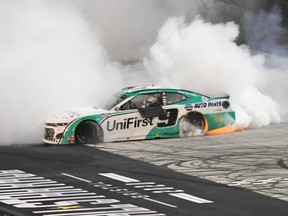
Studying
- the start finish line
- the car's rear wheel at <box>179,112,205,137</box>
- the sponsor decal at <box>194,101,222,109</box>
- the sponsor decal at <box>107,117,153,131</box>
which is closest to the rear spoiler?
the sponsor decal at <box>194,101,222,109</box>

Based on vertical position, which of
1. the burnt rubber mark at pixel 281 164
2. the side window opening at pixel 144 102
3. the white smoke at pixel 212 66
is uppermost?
the white smoke at pixel 212 66

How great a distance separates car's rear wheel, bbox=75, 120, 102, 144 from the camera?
21047 millimetres

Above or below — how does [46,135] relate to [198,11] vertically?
below

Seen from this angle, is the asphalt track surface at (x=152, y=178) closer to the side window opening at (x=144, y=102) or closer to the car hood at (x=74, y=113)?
the car hood at (x=74, y=113)

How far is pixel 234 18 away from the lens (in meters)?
32.8

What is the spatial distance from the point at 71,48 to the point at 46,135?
339 cm

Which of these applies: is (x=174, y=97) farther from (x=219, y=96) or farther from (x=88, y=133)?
(x=88, y=133)

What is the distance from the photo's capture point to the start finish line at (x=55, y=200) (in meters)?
14.0

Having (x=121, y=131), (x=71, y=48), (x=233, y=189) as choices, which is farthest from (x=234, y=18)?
(x=233, y=189)

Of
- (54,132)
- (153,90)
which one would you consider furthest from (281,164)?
(54,132)

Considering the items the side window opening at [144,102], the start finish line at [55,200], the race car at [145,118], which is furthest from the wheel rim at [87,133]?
the start finish line at [55,200]

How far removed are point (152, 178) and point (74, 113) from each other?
15.6ft

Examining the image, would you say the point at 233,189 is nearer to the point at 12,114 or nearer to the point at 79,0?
the point at 12,114

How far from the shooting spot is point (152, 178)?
1684 centimetres
